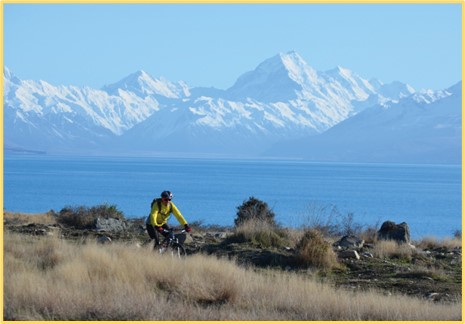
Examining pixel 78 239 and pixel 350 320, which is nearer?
pixel 350 320

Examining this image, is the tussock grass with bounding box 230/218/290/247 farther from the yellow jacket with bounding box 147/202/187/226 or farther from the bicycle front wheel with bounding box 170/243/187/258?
the yellow jacket with bounding box 147/202/187/226

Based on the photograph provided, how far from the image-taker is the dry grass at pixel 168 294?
40.5 ft

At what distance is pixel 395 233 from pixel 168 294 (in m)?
12.2

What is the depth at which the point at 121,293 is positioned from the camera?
43.4 ft

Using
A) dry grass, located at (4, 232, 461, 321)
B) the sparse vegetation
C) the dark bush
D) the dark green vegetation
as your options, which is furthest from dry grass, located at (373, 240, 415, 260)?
dry grass, located at (4, 232, 461, 321)

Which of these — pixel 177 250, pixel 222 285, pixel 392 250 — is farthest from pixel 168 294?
pixel 392 250

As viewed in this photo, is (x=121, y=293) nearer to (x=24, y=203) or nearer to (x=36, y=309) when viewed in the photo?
(x=36, y=309)

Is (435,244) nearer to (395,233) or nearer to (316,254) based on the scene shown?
(395,233)

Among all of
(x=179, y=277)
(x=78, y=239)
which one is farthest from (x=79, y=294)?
(x=78, y=239)

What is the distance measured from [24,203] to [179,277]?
7434 cm

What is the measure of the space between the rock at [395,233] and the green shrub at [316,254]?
5.88 metres

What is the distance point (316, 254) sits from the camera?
18875 mm

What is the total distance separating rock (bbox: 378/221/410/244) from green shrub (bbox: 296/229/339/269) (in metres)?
5.88

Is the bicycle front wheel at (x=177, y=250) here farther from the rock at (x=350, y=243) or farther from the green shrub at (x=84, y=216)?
the green shrub at (x=84, y=216)
